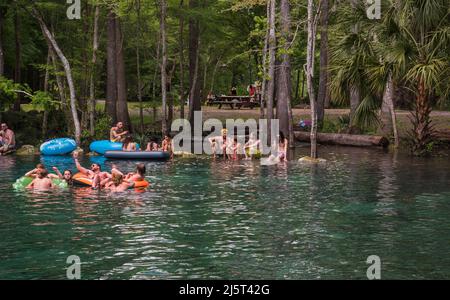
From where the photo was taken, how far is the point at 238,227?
642 inches

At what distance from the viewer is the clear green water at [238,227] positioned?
12.9 m

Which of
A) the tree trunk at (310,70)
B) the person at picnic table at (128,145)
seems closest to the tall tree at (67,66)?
the person at picnic table at (128,145)

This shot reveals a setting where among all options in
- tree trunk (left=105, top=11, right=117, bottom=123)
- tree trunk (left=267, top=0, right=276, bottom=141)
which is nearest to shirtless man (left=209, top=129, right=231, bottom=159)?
tree trunk (left=267, top=0, right=276, bottom=141)

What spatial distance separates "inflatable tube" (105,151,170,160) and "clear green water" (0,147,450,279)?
173 inches

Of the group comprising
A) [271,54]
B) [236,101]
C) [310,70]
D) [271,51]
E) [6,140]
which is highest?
[271,51]

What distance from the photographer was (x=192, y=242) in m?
14.8

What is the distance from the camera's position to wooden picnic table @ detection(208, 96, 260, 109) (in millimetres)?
54406

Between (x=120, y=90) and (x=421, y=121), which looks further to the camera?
(x=120, y=90)

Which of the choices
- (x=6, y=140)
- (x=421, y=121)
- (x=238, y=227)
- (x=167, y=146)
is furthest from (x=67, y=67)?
(x=238, y=227)

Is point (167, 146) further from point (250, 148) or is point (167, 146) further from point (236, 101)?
point (236, 101)

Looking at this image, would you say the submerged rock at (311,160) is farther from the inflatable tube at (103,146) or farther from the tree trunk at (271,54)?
the inflatable tube at (103,146)

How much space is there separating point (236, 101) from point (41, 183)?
33.4m

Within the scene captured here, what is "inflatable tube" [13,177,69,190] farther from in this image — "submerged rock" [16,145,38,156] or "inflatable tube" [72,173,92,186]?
"submerged rock" [16,145,38,156]

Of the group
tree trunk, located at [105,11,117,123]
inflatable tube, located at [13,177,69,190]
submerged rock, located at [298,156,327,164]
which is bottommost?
submerged rock, located at [298,156,327,164]
